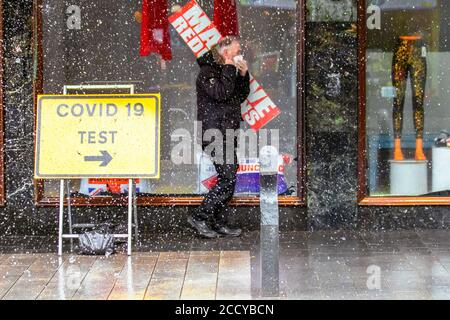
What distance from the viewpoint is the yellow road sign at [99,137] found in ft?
28.3

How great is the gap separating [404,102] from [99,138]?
129 inches

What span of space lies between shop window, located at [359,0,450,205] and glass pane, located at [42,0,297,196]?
757mm

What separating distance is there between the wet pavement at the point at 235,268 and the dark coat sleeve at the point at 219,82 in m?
1.40

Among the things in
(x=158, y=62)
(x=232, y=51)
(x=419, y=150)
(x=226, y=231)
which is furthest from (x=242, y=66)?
(x=419, y=150)

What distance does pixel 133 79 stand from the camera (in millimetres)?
9781

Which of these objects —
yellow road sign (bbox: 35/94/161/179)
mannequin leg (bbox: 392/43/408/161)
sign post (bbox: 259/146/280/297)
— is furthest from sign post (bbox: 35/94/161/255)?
mannequin leg (bbox: 392/43/408/161)

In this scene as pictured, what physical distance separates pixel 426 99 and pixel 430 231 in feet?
4.51

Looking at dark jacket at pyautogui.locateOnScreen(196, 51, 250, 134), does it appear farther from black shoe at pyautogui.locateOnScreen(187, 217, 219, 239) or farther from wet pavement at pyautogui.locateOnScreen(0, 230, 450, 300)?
wet pavement at pyautogui.locateOnScreen(0, 230, 450, 300)

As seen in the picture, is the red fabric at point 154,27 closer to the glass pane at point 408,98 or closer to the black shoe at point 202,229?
the black shoe at point 202,229

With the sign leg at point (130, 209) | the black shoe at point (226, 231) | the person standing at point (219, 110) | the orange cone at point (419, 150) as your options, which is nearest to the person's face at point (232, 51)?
the person standing at point (219, 110)

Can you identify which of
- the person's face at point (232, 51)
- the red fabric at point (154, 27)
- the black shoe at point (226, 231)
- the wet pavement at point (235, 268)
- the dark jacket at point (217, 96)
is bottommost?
the wet pavement at point (235, 268)

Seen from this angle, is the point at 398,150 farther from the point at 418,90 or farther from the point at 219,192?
the point at 219,192
